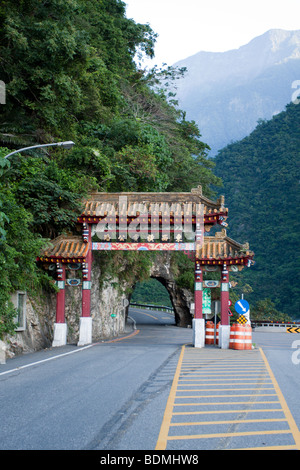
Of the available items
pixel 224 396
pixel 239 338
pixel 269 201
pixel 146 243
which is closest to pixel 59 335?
pixel 146 243

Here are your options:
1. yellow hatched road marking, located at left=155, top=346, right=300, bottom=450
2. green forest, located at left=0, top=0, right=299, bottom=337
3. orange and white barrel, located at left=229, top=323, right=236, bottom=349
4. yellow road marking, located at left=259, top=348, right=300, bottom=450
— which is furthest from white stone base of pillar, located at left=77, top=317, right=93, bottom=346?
yellow road marking, located at left=259, top=348, right=300, bottom=450

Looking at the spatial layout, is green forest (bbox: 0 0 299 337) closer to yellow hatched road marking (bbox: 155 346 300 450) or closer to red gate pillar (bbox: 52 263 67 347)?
red gate pillar (bbox: 52 263 67 347)

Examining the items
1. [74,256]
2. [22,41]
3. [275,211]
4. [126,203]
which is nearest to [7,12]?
[22,41]

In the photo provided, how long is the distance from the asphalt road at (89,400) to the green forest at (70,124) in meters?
3.95

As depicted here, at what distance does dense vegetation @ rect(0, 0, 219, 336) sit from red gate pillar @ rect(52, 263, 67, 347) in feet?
3.53

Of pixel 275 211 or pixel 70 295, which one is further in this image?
pixel 275 211

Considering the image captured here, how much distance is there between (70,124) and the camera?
1230 inches

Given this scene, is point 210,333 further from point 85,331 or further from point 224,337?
point 85,331

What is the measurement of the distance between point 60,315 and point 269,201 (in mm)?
78869

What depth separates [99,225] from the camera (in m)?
22.4

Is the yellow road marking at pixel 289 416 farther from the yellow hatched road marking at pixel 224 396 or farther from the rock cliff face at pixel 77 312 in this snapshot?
the rock cliff face at pixel 77 312

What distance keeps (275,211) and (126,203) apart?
244 feet
